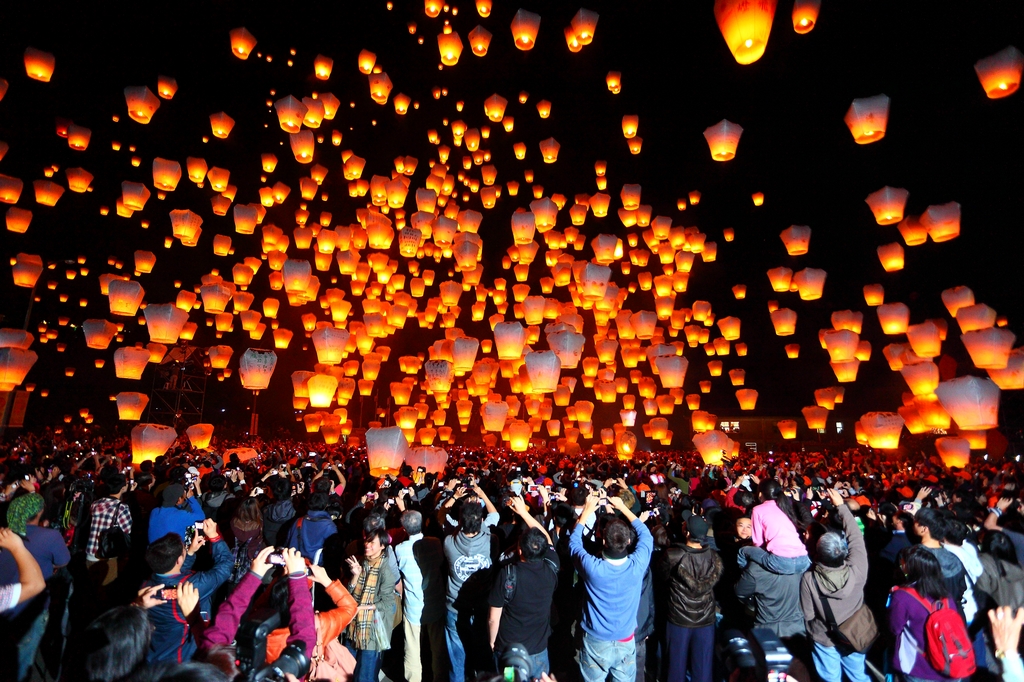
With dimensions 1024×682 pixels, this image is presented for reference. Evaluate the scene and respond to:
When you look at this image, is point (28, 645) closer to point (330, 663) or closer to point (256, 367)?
point (330, 663)

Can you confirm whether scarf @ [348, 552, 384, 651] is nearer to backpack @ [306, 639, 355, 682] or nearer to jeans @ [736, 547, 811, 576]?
backpack @ [306, 639, 355, 682]

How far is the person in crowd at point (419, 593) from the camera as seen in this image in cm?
383

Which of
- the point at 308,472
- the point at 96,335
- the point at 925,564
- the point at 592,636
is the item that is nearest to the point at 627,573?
the point at 592,636

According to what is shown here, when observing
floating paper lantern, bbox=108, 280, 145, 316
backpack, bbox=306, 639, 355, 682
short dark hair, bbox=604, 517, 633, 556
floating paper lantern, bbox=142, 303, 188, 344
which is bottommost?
backpack, bbox=306, 639, 355, 682

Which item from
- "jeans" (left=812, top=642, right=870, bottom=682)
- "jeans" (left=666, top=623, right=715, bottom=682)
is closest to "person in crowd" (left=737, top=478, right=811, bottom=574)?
"jeans" (left=812, top=642, right=870, bottom=682)

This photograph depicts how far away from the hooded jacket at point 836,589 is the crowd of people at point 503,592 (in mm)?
12

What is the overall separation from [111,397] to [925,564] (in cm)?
3059

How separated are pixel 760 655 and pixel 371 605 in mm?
2525

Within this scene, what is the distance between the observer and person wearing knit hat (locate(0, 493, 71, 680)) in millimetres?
3123

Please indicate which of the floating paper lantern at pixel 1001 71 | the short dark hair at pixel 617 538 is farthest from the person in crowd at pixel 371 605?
the floating paper lantern at pixel 1001 71

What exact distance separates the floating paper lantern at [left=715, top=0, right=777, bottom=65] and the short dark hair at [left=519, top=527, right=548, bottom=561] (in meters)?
5.16

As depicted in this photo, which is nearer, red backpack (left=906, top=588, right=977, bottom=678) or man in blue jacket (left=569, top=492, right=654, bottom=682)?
red backpack (left=906, top=588, right=977, bottom=678)

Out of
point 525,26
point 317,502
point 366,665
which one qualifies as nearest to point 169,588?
point 366,665

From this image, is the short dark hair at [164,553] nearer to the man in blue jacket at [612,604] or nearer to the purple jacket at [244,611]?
the purple jacket at [244,611]
